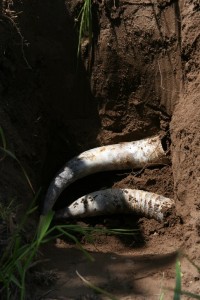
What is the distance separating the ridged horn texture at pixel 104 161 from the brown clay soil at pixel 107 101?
12cm

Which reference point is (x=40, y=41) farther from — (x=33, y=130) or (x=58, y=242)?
(x=58, y=242)

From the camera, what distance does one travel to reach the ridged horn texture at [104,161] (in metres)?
4.90

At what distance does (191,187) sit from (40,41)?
77.3 inches

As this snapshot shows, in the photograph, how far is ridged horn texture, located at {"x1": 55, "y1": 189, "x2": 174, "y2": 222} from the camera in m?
4.53

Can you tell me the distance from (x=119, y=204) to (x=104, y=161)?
455mm

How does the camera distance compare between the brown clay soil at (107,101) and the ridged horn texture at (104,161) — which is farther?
the ridged horn texture at (104,161)

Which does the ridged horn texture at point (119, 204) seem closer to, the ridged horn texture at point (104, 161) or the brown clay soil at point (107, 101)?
the brown clay soil at point (107, 101)

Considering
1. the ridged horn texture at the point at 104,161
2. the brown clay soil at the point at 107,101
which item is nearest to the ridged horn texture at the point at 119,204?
the brown clay soil at the point at 107,101

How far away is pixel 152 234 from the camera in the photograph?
14.7ft

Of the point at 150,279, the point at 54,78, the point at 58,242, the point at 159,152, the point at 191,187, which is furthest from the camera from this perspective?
the point at 54,78

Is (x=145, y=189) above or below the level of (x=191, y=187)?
below

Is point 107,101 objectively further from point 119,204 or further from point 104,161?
point 119,204

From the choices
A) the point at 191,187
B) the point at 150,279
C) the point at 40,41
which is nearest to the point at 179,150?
the point at 191,187

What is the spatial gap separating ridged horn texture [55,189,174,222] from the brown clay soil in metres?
0.10
